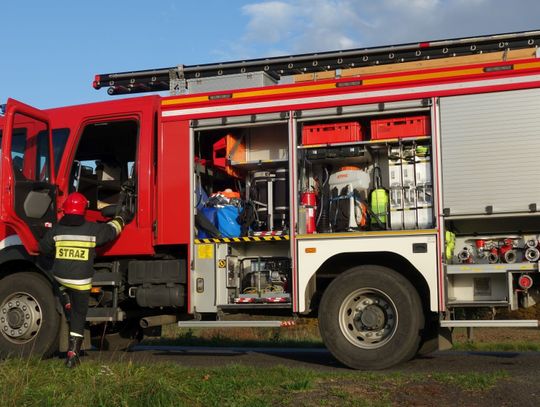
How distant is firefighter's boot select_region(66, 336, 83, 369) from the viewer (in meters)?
7.25

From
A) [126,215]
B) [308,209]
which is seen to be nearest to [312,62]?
[308,209]

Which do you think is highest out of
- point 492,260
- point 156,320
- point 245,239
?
point 245,239

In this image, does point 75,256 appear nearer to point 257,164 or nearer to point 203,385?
point 257,164

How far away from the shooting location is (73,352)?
7.50 m

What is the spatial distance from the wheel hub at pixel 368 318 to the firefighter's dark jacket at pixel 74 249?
2834 mm

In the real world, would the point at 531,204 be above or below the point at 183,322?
above

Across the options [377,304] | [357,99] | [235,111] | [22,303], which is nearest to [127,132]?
[235,111]

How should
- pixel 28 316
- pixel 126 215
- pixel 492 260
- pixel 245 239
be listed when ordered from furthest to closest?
pixel 126 215, pixel 28 316, pixel 245 239, pixel 492 260

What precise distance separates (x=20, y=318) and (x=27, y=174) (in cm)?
173

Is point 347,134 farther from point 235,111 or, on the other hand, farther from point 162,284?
point 162,284

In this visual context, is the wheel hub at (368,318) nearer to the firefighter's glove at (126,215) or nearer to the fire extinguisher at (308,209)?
the fire extinguisher at (308,209)

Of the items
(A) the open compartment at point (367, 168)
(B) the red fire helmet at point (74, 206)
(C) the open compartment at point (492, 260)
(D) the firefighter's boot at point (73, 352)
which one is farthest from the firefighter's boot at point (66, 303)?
(C) the open compartment at point (492, 260)

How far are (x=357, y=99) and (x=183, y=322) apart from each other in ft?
10.7

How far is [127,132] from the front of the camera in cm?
924
